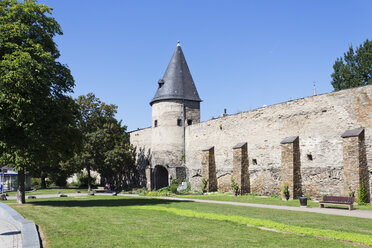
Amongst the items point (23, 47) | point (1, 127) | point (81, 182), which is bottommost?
point (81, 182)

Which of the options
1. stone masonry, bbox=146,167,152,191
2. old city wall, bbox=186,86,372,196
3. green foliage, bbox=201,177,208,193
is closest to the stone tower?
stone masonry, bbox=146,167,152,191

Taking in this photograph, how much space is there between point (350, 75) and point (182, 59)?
24.6 m

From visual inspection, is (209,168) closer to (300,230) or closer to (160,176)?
(160,176)

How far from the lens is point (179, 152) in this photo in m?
33.1

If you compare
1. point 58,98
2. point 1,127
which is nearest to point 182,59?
point 58,98

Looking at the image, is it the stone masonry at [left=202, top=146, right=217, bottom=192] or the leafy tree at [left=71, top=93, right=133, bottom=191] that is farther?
the leafy tree at [left=71, top=93, right=133, bottom=191]

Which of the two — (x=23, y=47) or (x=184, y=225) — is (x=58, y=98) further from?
(x=184, y=225)

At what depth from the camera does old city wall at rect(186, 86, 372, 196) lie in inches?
776

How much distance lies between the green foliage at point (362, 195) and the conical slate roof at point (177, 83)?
62.6 feet

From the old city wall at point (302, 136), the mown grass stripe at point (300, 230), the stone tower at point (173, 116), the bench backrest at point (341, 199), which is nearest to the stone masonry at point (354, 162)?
the old city wall at point (302, 136)

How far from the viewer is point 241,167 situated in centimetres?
2527

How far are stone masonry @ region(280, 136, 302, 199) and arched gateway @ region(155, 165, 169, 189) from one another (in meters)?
16.3

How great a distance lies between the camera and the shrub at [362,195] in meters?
17.4

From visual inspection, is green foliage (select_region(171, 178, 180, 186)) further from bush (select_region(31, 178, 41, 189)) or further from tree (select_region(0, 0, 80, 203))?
bush (select_region(31, 178, 41, 189))
